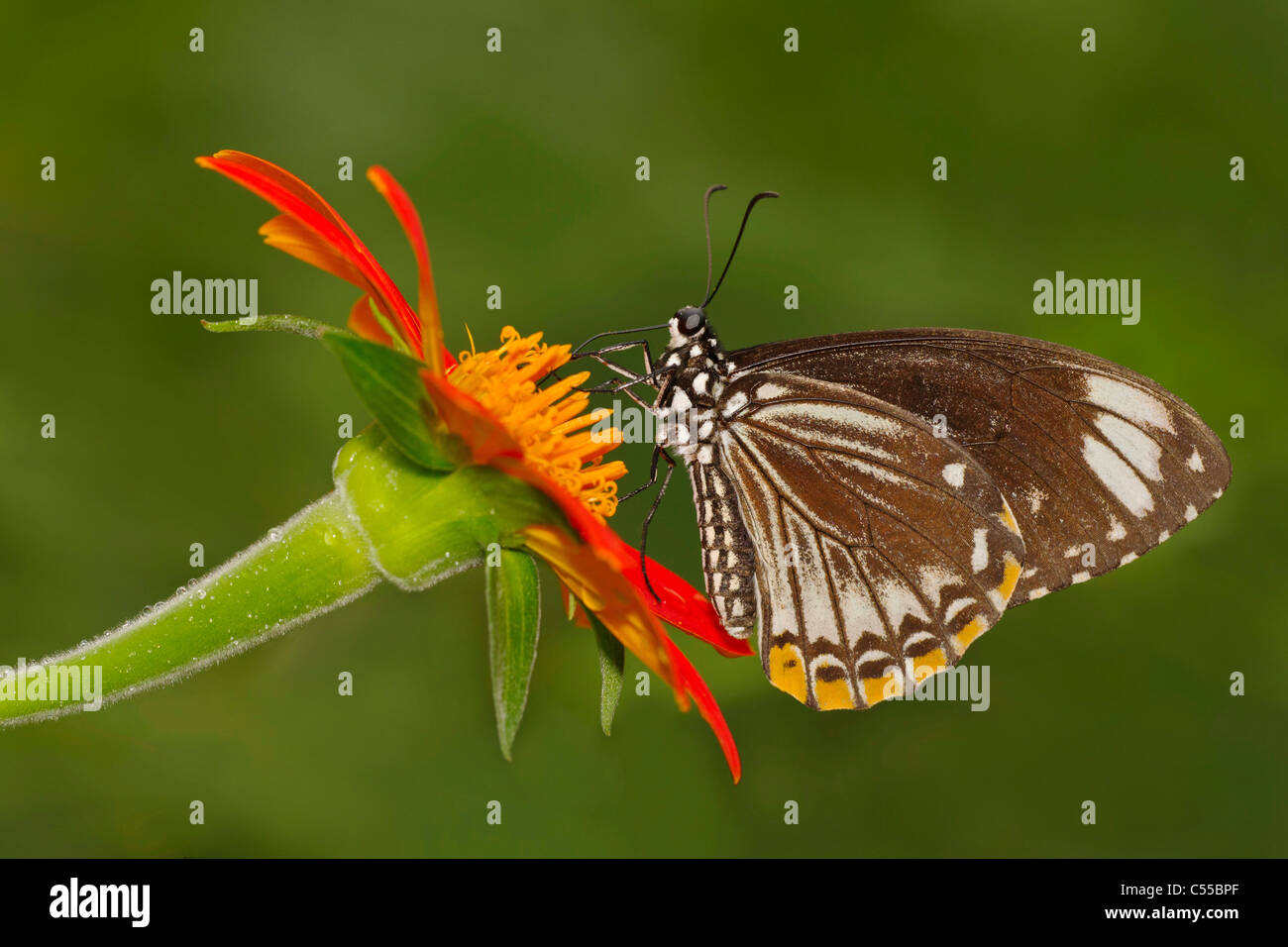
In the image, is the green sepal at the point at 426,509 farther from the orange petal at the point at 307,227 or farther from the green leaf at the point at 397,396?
the orange petal at the point at 307,227

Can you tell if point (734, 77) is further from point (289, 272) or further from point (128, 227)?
point (128, 227)

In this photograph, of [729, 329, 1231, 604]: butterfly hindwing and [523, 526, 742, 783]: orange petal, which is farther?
[729, 329, 1231, 604]: butterfly hindwing

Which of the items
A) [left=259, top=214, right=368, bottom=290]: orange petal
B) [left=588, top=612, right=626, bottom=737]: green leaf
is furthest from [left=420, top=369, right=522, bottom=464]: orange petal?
[left=588, top=612, right=626, bottom=737]: green leaf

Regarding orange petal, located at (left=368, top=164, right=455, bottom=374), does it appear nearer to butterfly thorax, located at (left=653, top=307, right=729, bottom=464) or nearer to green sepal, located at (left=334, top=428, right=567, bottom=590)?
green sepal, located at (left=334, top=428, right=567, bottom=590)

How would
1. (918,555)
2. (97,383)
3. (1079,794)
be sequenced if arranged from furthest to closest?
(1079,794)
(97,383)
(918,555)

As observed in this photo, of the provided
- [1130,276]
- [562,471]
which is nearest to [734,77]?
[1130,276]

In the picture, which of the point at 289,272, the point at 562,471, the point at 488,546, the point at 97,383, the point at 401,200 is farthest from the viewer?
the point at 289,272
